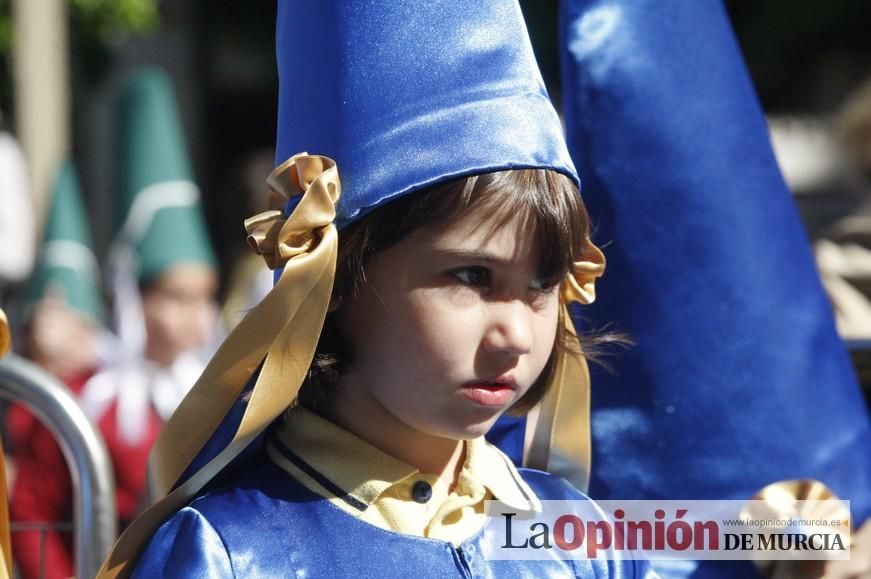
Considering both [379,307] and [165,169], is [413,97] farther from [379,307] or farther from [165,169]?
[165,169]

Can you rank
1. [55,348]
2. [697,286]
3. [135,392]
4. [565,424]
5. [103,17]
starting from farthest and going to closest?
[103,17]
[55,348]
[135,392]
[697,286]
[565,424]

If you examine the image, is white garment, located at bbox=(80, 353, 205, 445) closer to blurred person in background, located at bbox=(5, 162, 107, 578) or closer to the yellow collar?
blurred person in background, located at bbox=(5, 162, 107, 578)

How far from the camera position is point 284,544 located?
5.96 feet

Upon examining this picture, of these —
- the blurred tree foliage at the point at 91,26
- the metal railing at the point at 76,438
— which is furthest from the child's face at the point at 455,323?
the blurred tree foliage at the point at 91,26

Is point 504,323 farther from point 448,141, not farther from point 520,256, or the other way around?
point 448,141

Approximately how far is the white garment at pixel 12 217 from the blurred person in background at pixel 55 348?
0.08m

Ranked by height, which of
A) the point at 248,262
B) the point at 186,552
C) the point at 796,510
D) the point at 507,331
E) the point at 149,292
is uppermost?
the point at 507,331

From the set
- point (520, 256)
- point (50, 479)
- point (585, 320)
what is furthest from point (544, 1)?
point (520, 256)

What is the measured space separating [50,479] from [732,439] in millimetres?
2060

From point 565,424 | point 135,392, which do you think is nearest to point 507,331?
point 565,424

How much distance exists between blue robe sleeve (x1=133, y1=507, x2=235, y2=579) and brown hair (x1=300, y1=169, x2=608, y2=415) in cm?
24

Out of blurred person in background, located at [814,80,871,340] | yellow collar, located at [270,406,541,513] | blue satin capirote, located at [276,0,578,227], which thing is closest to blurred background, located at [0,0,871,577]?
blurred person in background, located at [814,80,871,340]

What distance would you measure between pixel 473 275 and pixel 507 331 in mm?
81

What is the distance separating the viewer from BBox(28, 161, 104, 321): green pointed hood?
5449 mm
